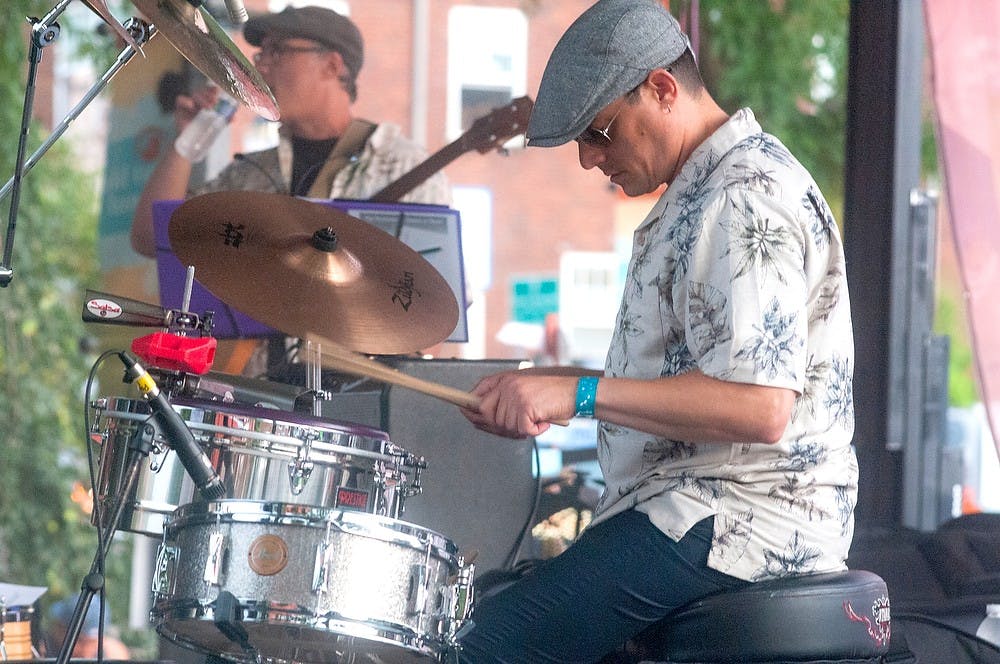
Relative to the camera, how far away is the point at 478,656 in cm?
194

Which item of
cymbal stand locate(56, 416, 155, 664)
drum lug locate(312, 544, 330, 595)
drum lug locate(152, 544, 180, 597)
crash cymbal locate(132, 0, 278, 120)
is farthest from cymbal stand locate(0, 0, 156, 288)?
drum lug locate(312, 544, 330, 595)

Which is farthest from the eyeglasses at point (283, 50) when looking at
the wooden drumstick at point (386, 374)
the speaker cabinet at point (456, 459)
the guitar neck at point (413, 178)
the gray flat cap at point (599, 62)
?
the gray flat cap at point (599, 62)

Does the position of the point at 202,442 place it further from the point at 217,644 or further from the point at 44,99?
the point at 44,99

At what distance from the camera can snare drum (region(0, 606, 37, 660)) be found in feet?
8.95

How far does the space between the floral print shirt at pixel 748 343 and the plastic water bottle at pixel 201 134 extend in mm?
2408

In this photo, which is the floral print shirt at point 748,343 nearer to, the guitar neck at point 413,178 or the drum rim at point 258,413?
the drum rim at point 258,413

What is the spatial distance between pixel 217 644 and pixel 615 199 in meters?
9.60

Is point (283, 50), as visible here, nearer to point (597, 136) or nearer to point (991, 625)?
point (597, 136)

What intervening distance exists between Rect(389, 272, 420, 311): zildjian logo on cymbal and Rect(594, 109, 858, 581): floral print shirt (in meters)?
0.69

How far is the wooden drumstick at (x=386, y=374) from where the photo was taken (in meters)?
1.92

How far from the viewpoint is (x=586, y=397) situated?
1.77 metres

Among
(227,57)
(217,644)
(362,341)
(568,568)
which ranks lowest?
(217,644)

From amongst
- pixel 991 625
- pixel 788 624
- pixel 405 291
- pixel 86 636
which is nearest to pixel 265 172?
pixel 405 291

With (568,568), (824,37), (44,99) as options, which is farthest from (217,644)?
(44,99)
